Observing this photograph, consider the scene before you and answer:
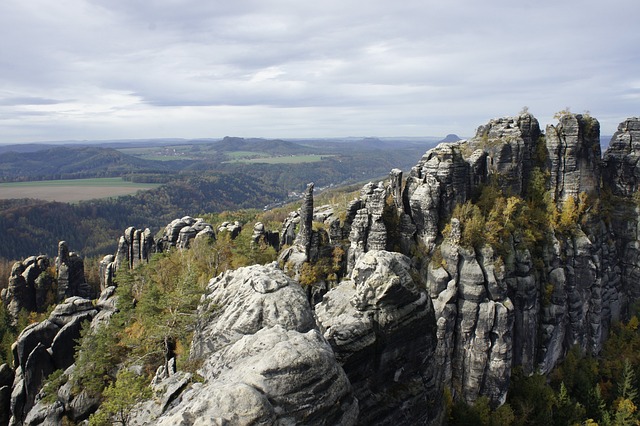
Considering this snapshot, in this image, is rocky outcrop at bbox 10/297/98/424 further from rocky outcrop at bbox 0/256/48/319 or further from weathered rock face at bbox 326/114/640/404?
weathered rock face at bbox 326/114/640/404

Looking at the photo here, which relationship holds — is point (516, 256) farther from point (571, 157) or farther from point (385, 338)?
point (385, 338)

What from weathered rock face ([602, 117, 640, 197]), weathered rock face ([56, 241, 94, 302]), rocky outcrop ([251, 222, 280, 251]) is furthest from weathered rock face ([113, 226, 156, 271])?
weathered rock face ([602, 117, 640, 197])

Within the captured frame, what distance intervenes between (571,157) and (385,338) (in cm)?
4354

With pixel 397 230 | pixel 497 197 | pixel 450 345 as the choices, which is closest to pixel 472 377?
pixel 450 345

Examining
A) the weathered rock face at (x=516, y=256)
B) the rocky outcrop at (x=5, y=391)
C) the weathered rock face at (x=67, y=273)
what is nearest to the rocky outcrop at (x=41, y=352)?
the rocky outcrop at (x=5, y=391)

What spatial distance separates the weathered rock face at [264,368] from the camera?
28.6 feet

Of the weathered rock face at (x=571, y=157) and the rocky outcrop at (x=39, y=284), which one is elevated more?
the weathered rock face at (x=571, y=157)

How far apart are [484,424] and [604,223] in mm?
34582

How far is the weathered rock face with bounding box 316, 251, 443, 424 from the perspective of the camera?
14.6 meters

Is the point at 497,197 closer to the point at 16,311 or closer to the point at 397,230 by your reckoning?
the point at 397,230

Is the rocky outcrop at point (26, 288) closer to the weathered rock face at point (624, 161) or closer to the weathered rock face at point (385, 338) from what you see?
the weathered rock face at point (385, 338)

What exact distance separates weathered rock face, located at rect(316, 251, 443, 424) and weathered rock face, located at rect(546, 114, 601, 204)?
1561 inches

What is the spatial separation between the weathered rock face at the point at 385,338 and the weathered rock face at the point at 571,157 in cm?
3965

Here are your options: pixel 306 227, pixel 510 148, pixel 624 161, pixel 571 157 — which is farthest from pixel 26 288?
pixel 624 161
